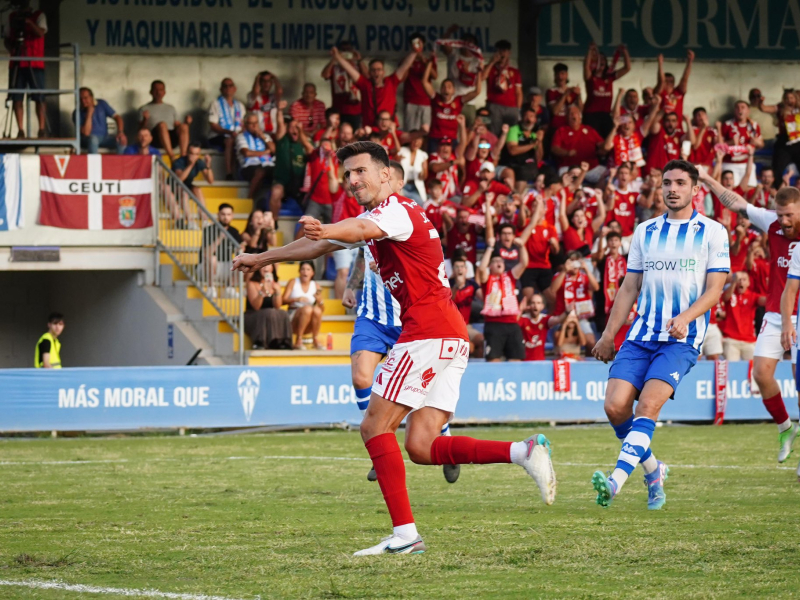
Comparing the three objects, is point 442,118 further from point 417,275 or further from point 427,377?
point 427,377

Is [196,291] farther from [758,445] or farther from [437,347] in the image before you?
[437,347]

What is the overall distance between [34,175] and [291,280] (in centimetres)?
415

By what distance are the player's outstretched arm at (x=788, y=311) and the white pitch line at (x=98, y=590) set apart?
5756mm

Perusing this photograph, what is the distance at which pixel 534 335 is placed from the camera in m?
18.4

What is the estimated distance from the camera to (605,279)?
62.7 ft

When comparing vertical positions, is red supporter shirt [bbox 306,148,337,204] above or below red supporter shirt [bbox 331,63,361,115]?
below

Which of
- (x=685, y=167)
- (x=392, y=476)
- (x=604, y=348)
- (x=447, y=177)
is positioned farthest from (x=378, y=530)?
(x=447, y=177)

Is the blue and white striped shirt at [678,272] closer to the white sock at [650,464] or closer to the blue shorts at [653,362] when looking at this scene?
the blue shorts at [653,362]

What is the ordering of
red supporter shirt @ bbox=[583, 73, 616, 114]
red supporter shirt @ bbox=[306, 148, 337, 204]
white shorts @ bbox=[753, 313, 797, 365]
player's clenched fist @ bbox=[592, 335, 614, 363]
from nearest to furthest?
1. player's clenched fist @ bbox=[592, 335, 614, 363]
2. white shorts @ bbox=[753, 313, 797, 365]
3. red supporter shirt @ bbox=[306, 148, 337, 204]
4. red supporter shirt @ bbox=[583, 73, 616, 114]

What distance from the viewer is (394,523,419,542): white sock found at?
6508 millimetres

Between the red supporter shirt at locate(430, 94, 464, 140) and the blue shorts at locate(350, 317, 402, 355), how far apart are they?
11400 millimetres

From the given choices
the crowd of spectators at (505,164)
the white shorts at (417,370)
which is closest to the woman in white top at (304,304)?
the crowd of spectators at (505,164)

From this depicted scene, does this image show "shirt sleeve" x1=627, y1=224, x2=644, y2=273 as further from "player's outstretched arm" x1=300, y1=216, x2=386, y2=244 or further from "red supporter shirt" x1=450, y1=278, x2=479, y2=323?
"red supporter shirt" x1=450, y1=278, x2=479, y2=323

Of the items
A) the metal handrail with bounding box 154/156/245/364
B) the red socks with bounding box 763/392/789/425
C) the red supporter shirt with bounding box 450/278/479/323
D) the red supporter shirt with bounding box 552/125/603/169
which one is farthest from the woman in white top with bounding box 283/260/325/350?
the red socks with bounding box 763/392/789/425
